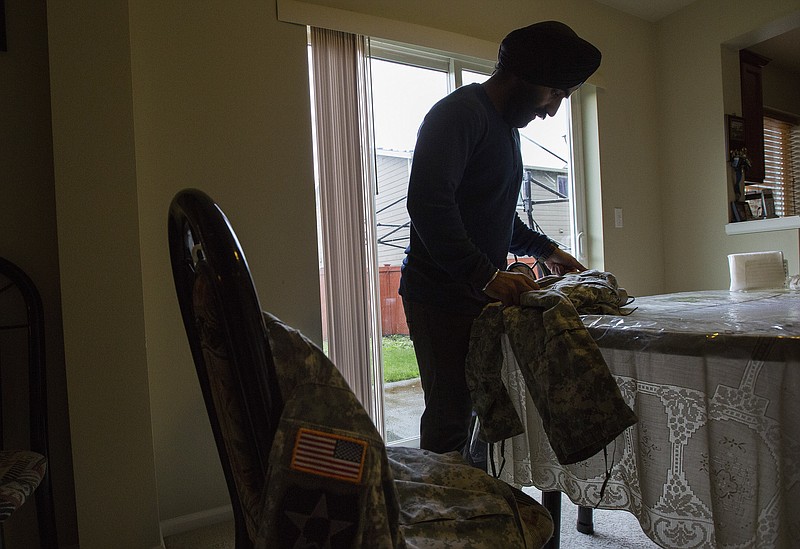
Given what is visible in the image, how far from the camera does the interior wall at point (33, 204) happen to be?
146 centimetres

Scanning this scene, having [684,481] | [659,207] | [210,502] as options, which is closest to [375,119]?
[210,502]

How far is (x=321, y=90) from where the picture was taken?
6.64 ft

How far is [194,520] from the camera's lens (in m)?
1.70

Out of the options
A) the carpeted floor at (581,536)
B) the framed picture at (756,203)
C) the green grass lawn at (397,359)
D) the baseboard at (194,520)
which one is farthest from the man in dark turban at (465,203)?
the framed picture at (756,203)

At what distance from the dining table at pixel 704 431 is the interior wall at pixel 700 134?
238 cm

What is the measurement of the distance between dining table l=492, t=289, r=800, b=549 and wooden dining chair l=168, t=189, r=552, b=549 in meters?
0.46

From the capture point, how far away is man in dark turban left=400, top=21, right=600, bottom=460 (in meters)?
1.10

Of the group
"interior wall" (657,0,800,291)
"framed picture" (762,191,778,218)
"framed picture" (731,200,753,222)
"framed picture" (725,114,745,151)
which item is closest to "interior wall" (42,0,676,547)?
"interior wall" (657,0,800,291)

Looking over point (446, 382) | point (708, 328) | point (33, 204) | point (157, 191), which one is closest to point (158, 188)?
point (157, 191)

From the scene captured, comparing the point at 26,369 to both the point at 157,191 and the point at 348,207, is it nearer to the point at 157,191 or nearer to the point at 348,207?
the point at 157,191

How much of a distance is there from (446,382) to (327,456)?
753 millimetres

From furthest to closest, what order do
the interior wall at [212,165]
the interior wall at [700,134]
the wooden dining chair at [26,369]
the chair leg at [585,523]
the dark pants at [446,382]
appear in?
the interior wall at [700,134]
the interior wall at [212,165]
the chair leg at [585,523]
the wooden dining chair at [26,369]
the dark pants at [446,382]

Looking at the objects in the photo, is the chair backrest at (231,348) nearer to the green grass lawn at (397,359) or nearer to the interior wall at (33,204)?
the interior wall at (33,204)

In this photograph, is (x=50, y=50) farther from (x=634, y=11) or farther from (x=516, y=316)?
(x=634, y=11)
